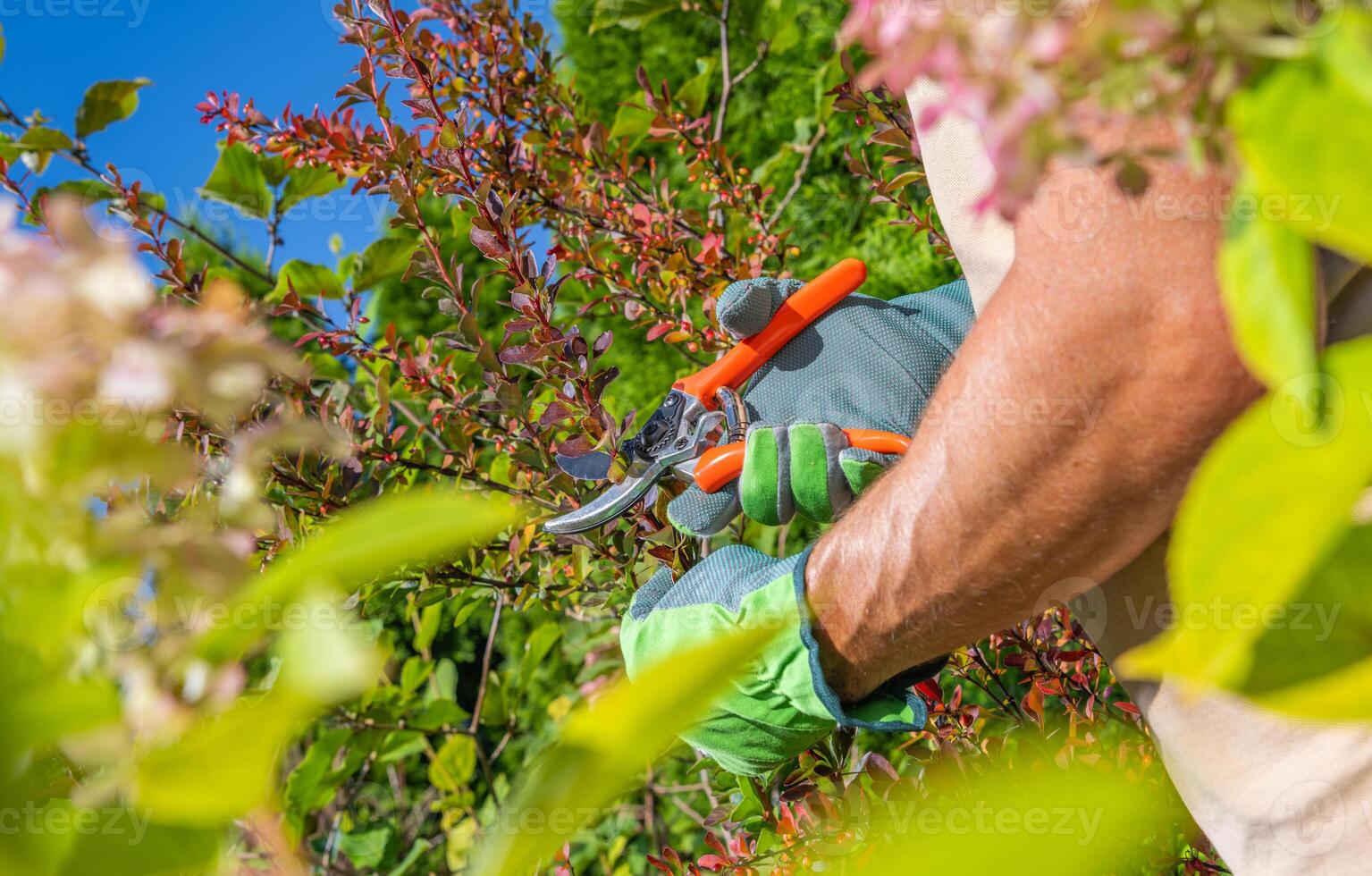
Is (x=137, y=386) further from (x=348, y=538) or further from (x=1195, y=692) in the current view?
(x=1195, y=692)

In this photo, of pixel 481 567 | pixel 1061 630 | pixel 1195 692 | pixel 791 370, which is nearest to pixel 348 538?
pixel 1195 692

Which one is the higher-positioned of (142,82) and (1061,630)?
(142,82)

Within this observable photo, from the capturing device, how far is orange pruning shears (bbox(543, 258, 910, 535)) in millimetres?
1255

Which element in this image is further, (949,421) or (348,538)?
(949,421)

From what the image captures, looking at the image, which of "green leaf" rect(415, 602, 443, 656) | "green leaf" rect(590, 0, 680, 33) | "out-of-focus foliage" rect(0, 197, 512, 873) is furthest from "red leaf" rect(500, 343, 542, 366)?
"green leaf" rect(590, 0, 680, 33)

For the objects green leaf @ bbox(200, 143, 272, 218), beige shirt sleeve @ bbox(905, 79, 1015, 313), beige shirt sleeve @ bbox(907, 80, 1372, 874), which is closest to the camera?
beige shirt sleeve @ bbox(907, 80, 1372, 874)

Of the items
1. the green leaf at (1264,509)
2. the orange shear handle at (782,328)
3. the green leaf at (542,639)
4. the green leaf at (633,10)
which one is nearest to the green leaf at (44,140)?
the green leaf at (633,10)

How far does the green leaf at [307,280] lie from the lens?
2.19 metres

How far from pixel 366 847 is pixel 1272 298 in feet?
8.12

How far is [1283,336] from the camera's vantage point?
256 millimetres

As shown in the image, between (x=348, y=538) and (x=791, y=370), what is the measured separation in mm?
1067

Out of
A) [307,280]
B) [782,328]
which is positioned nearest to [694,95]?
[307,280]

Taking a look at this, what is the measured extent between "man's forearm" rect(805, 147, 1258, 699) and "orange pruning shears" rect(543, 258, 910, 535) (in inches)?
17.3

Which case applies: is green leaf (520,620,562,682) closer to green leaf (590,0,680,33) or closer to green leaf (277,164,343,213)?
green leaf (277,164,343,213)
